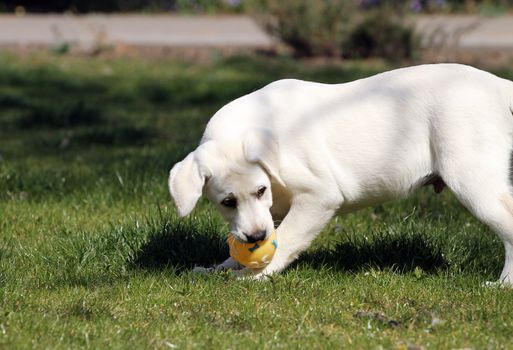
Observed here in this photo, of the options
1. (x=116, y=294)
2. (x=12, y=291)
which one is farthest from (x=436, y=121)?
(x=12, y=291)

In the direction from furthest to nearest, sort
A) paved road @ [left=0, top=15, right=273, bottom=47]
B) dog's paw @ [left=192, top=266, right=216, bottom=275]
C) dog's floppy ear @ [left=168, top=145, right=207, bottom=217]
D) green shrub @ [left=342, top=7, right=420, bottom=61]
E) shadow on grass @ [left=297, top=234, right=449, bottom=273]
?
paved road @ [left=0, top=15, right=273, bottom=47], green shrub @ [left=342, top=7, right=420, bottom=61], shadow on grass @ [left=297, top=234, right=449, bottom=273], dog's paw @ [left=192, top=266, right=216, bottom=275], dog's floppy ear @ [left=168, top=145, right=207, bottom=217]

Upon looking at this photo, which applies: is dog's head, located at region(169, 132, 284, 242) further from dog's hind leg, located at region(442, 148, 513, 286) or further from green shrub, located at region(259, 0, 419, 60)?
green shrub, located at region(259, 0, 419, 60)

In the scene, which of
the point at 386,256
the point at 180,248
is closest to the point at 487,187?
the point at 386,256

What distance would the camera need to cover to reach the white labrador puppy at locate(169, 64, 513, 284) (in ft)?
14.9

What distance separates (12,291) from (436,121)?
2.12m

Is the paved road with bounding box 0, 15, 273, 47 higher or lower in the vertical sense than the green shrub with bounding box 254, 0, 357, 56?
lower

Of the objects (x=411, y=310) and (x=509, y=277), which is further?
(x=509, y=277)

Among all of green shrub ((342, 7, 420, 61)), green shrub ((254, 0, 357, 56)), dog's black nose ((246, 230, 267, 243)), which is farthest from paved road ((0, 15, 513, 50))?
dog's black nose ((246, 230, 267, 243))

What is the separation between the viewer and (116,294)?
180 inches

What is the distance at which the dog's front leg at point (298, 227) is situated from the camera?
187 inches

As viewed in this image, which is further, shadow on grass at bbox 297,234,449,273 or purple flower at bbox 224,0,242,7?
purple flower at bbox 224,0,242,7

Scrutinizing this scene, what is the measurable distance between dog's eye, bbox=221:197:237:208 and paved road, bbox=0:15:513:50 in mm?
8386

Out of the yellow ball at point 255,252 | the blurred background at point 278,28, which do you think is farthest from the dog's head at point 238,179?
the blurred background at point 278,28

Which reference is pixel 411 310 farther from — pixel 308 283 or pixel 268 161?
pixel 268 161
